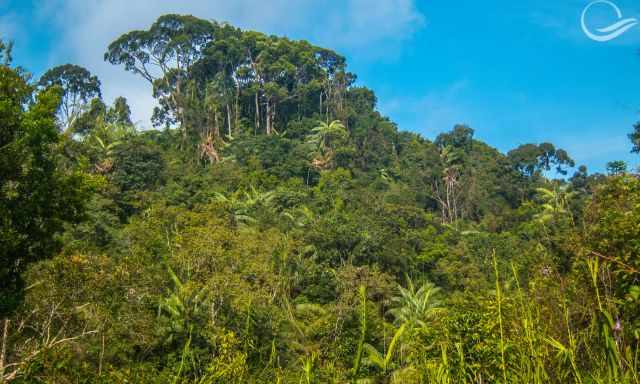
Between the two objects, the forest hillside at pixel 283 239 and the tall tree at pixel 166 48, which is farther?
the tall tree at pixel 166 48

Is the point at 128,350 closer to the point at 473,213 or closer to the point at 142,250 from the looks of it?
the point at 142,250

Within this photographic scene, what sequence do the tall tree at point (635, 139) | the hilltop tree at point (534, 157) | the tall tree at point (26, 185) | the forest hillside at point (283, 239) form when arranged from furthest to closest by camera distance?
the hilltop tree at point (534, 157)
the tall tree at point (635, 139)
the tall tree at point (26, 185)
the forest hillside at point (283, 239)

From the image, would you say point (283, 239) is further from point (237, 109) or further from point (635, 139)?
point (237, 109)

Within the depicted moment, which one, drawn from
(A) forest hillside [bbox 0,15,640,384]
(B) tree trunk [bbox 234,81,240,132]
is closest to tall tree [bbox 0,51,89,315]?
(A) forest hillside [bbox 0,15,640,384]

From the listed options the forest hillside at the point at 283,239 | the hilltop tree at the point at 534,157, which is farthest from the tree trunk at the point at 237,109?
the hilltop tree at the point at 534,157

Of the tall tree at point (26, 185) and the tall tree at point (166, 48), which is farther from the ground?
the tall tree at point (166, 48)

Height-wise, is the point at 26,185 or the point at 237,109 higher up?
the point at 237,109

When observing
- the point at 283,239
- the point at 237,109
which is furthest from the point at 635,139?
the point at 237,109

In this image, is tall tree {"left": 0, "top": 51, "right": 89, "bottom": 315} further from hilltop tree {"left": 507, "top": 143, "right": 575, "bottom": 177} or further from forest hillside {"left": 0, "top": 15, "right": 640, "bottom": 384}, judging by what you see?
hilltop tree {"left": 507, "top": 143, "right": 575, "bottom": 177}

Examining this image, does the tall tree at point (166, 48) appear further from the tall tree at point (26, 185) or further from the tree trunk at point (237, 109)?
the tall tree at point (26, 185)

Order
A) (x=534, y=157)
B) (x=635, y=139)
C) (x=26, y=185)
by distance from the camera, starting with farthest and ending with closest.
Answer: (x=534, y=157)
(x=635, y=139)
(x=26, y=185)

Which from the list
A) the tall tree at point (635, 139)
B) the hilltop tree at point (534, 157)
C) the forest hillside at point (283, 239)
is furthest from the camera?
the hilltop tree at point (534, 157)

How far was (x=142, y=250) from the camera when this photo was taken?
17.1m

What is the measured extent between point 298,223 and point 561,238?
11.6 m
